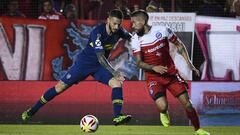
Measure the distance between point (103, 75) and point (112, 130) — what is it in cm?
144

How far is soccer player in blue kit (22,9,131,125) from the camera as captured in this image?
1015 cm

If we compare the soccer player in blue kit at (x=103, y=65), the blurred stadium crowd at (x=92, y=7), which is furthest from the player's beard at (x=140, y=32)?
the blurred stadium crowd at (x=92, y=7)

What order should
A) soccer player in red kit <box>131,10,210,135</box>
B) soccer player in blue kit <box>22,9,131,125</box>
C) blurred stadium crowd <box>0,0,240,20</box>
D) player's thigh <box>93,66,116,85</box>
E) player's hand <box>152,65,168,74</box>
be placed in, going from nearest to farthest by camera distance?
player's hand <box>152,65,168,74</box>, soccer player in blue kit <box>22,9,131,125</box>, soccer player in red kit <box>131,10,210,135</box>, player's thigh <box>93,66,116,85</box>, blurred stadium crowd <box>0,0,240,20</box>

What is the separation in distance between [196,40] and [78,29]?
252 cm

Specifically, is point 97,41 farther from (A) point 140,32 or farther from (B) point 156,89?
(B) point 156,89

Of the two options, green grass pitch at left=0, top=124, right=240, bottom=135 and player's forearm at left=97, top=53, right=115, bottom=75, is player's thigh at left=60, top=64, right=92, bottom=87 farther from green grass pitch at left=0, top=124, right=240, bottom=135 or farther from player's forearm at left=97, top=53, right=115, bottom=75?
green grass pitch at left=0, top=124, right=240, bottom=135

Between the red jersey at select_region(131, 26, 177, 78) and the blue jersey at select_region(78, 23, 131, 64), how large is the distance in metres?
0.50

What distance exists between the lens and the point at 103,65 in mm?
10273

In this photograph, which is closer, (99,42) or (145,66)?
(145,66)

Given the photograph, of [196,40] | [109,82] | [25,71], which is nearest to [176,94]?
[109,82]

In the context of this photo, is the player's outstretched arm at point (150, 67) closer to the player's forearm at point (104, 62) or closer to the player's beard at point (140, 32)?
the player's beard at point (140, 32)

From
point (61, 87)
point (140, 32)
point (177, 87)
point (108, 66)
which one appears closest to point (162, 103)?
point (177, 87)

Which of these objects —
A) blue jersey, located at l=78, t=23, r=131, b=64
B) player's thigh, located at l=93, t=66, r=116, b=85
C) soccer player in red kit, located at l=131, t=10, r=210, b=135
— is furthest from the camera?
player's thigh, located at l=93, t=66, r=116, b=85

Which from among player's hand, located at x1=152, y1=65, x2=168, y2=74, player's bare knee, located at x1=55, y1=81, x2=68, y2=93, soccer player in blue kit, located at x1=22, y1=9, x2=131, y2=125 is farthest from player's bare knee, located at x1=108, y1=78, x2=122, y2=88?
player's bare knee, located at x1=55, y1=81, x2=68, y2=93
